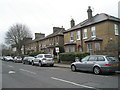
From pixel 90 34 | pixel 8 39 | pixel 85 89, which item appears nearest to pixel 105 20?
pixel 90 34

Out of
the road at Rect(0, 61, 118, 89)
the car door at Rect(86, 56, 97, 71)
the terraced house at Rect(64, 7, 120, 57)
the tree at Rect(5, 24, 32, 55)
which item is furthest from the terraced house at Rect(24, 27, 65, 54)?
the road at Rect(0, 61, 118, 89)

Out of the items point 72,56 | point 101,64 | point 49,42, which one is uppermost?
point 49,42

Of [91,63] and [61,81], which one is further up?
[91,63]

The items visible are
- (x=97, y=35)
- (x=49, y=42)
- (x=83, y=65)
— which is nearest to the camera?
(x=83, y=65)

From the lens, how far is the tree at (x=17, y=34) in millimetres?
50463

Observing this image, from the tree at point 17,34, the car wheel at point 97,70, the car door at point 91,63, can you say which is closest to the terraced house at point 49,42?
the tree at point 17,34

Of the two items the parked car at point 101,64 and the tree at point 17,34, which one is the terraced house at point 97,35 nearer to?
the parked car at point 101,64

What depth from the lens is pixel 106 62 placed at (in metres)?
11.5

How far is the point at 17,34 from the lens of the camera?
5050 centimetres

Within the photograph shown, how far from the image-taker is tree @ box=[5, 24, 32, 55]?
50463 mm

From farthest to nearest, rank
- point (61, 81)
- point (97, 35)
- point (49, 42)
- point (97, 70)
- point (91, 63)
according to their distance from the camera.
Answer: point (49, 42), point (97, 35), point (91, 63), point (97, 70), point (61, 81)

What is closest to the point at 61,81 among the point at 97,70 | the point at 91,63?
the point at 97,70

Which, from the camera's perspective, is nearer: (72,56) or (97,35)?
(72,56)

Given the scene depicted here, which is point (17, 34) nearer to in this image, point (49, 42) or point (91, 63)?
point (49, 42)
